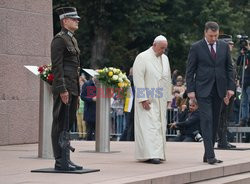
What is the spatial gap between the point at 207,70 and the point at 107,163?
2.18 meters

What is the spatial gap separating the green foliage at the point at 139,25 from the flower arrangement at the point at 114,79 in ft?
69.7

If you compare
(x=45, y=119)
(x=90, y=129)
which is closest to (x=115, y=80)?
(x=45, y=119)

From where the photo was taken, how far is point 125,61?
41344mm

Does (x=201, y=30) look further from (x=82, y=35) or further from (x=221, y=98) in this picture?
(x=221, y=98)

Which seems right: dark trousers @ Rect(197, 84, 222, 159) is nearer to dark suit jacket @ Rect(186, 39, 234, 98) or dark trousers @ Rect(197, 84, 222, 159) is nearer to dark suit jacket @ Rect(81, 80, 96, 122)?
dark suit jacket @ Rect(186, 39, 234, 98)

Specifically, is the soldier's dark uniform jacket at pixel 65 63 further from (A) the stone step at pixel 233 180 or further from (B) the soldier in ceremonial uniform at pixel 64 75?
(A) the stone step at pixel 233 180

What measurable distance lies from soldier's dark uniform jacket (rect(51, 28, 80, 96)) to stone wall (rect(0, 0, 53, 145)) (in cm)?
558

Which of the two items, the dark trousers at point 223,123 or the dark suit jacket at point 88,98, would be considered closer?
the dark trousers at point 223,123

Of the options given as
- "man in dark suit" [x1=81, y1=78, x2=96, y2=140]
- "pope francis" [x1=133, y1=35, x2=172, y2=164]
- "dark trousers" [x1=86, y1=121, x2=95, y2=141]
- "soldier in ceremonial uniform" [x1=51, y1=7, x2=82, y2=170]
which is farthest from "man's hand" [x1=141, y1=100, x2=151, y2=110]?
"dark trousers" [x1=86, y1=121, x2=95, y2=141]

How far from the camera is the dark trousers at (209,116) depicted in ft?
Result: 47.7

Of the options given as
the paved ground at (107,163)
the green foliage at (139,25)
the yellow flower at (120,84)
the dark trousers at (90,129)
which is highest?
the green foliage at (139,25)

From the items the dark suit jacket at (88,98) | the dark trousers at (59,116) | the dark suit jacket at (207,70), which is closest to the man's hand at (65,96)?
the dark trousers at (59,116)

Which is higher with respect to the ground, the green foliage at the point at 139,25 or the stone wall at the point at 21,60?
the green foliage at the point at 139,25

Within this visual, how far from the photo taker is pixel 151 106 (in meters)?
14.8
